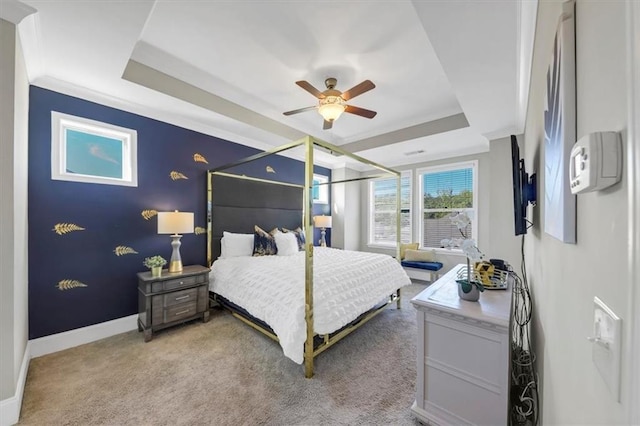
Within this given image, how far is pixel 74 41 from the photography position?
6.25 feet

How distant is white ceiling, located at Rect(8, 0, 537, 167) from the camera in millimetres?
1721

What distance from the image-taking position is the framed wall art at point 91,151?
251 cm

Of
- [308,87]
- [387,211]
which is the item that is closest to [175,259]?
[308,87]

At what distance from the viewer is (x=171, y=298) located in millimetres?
2807

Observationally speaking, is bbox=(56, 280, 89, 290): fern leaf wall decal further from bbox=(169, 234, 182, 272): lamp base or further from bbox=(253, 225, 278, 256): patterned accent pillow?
bbox=(253, 225, 278, 256): patterned accent pillow

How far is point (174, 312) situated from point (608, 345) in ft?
11.0

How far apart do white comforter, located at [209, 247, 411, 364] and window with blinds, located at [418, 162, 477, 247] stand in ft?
7.60

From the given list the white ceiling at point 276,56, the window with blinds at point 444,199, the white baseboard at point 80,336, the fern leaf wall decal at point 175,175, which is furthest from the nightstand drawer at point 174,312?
the window with blinds at point 444,199

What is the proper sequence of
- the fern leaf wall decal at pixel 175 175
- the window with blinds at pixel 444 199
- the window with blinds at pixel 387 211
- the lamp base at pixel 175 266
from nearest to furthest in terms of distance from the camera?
the lamp base at pixel 175 266
the fern leaf wall decal at pixel 175 175
the window with blinds at pixel 444 199
the window with blinds at pixel 387 211

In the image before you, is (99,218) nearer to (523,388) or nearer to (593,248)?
(593,248)

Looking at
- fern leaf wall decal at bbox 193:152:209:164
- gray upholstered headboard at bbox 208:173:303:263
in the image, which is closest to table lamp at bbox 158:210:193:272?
gray upholstered headboard at bbox 208:173:303:263

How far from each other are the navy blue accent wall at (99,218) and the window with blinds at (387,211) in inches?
162

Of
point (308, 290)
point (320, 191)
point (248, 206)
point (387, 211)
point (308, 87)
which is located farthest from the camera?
point (387, 211)

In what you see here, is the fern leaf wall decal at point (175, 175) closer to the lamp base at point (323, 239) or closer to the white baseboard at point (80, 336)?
the white baseboard at point (80, 336)
